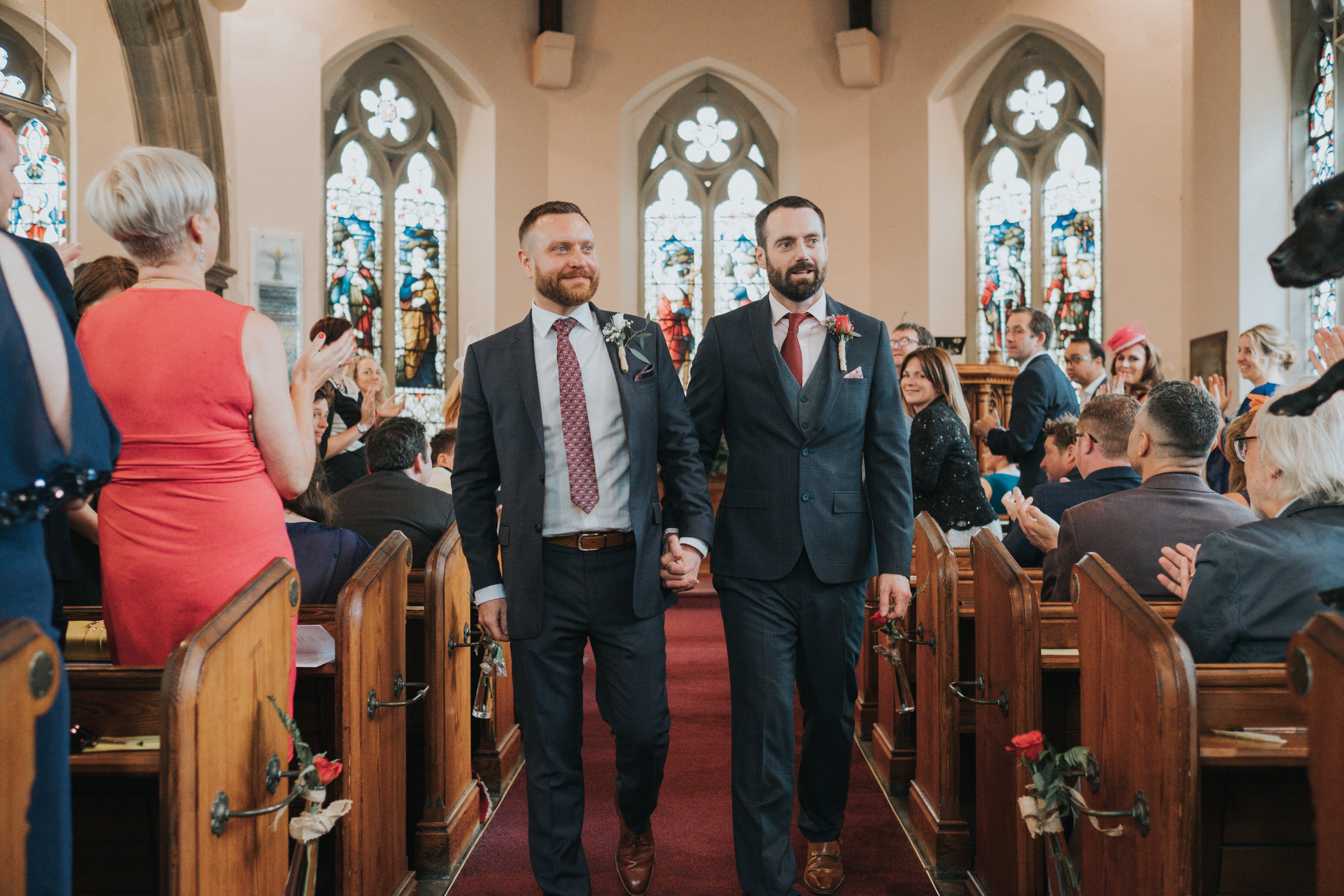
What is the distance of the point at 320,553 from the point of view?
9.30ft

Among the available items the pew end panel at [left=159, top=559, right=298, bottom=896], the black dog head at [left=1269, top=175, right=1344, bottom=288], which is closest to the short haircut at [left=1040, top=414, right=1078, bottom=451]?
the black dog head at [left=1269, top=175, right=1344, bottom=288]

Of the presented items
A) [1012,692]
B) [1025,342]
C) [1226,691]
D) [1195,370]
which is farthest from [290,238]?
[1226,691]

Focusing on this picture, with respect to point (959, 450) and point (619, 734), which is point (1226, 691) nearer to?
point (619, 734)

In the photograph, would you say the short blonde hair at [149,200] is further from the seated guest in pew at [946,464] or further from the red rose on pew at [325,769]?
the seated guest in pew at [946,464]

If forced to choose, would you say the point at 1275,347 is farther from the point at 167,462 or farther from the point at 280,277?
the point at 280,277

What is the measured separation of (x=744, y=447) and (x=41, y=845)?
1.78m

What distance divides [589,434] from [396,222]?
8.68 m

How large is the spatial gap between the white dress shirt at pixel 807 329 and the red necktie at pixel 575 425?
0.52 m

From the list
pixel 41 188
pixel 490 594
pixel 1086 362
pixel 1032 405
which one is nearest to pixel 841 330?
pixel 490 594

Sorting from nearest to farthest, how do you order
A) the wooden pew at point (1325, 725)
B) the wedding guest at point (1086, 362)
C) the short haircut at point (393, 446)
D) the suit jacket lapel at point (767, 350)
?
the wooden pew at point (1325, 725) < the suit jacket lapel at point (767, 350) < the short haircut at point (393, 446) < the wedding guest at point (1086, 362)

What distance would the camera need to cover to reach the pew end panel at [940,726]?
3027mm

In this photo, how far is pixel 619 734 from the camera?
2660mm

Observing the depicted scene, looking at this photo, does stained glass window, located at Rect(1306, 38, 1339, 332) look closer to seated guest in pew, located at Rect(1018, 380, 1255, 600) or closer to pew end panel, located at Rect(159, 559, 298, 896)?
seated guest in pew, located at Rect(1018, 380, 1255, 600)

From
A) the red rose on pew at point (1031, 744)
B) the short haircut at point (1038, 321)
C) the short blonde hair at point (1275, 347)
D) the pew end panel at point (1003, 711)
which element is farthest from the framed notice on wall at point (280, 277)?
the red rose on pew at point (1031, 744)
